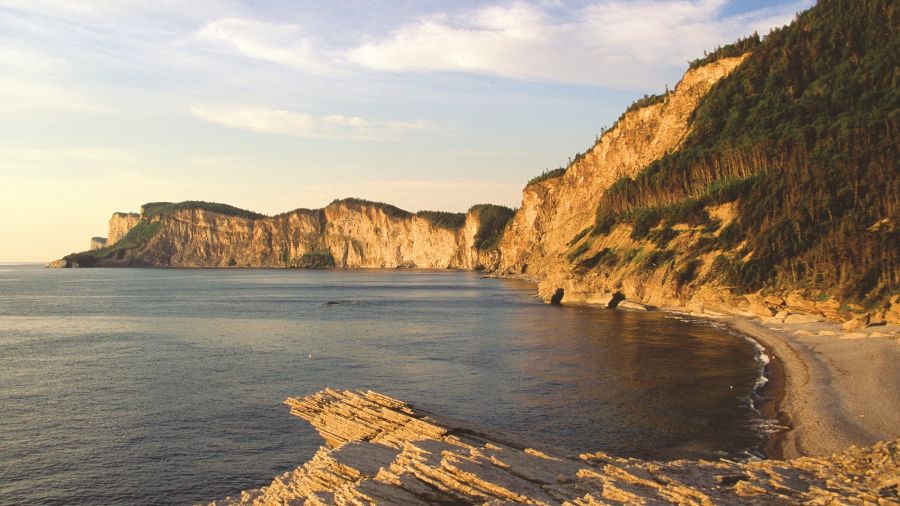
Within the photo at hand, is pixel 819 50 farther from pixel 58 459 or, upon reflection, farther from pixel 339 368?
pixel 58 459

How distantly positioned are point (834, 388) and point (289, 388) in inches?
1275

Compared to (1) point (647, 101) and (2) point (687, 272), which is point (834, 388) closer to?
(2) point (687, 272)

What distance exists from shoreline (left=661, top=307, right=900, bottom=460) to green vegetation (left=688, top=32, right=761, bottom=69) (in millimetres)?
93129

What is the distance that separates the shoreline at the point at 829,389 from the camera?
29.1 m

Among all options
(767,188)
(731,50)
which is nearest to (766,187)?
(767,188)

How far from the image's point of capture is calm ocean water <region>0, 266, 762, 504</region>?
2930 cm

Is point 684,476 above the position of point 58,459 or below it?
above

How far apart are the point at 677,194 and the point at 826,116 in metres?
25.8

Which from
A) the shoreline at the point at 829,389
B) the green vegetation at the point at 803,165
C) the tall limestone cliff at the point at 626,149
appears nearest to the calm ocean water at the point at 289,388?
the shoreline at the point at 829,389

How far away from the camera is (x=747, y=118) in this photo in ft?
384

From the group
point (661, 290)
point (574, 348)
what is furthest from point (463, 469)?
point (661, 290)

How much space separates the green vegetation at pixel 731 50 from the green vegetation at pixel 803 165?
48 centimetres

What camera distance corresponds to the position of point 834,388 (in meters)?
37.3

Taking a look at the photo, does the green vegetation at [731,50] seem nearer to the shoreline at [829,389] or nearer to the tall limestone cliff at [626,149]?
the tall limestone cliff at [626,149]
